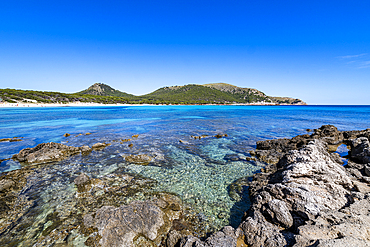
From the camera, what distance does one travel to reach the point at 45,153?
12.5m

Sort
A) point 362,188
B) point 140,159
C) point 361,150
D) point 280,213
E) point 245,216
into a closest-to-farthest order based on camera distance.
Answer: point 280,213, point 245,216, point 362,188, point 361,150, point 140,159


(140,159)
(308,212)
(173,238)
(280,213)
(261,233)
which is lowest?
(140,159)

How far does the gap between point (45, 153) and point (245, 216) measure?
15.0 m

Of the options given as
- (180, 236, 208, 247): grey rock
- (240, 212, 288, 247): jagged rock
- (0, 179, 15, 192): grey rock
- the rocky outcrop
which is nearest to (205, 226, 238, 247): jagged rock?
the rocky outcrop

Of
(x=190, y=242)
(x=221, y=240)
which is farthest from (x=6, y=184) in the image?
(x=221, y=240)

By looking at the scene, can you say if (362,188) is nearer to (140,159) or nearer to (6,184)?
(140,159)

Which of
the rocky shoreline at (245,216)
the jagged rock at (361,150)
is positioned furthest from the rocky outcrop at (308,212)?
the jagged rock at (361,150)

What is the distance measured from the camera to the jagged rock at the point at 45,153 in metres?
11.9

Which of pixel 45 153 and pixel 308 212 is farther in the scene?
pixel 45 153

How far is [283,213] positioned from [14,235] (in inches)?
366

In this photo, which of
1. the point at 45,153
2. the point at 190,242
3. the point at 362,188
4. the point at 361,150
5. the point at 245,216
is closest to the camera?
the point at 190,242

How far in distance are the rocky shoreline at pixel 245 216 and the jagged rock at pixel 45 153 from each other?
398cm

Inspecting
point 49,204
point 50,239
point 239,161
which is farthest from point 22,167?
point 239,161

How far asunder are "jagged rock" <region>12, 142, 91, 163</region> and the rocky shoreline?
13.1 ft
